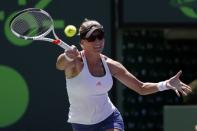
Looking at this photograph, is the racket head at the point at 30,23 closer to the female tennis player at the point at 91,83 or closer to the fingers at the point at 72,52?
the female tennis player at the point at 91,83

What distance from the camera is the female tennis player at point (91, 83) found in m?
5.16

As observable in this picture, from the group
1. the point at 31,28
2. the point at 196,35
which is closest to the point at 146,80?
the point at 196,35

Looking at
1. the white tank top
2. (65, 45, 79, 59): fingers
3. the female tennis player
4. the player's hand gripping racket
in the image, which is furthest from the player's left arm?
the player's hand gripping racket

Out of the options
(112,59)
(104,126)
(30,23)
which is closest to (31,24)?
(30,23)

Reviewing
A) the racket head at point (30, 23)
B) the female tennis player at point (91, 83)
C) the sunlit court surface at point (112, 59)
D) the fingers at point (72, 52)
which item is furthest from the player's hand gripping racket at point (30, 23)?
the sunlit court surface at point (112, 59)

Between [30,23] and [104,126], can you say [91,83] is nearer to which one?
[104,126]

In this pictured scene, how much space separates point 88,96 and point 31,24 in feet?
2.67

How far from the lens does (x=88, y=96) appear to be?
5.20 meters

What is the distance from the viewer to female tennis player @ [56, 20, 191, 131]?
516 centimetres

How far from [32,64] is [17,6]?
783 millimetres

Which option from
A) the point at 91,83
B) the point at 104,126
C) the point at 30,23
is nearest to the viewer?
the point at 91,83

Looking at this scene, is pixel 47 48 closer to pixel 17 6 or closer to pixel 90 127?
pixel 17 6

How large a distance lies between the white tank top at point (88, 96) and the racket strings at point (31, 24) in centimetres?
44

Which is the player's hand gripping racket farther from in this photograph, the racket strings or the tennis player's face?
the tennis player's face
